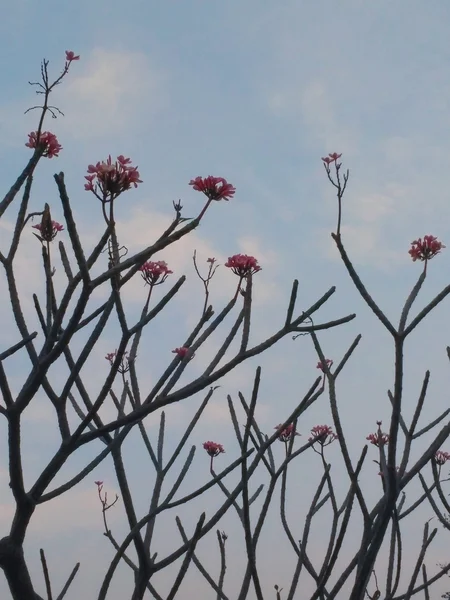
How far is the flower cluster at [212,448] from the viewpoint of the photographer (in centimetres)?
541

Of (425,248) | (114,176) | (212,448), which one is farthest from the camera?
(212,448)

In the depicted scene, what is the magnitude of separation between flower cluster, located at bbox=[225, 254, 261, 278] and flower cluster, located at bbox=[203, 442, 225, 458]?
2341 millimetres

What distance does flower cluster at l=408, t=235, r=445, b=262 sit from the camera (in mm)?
3789

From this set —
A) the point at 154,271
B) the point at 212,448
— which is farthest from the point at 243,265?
the point at 212,448

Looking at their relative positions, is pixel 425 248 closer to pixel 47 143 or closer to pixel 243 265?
pixel 243 265

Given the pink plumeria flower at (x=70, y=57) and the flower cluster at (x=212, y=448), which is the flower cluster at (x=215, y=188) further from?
the flower cluster at (x=212, y=448)

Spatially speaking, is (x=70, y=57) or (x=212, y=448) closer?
(x=70, y=57)

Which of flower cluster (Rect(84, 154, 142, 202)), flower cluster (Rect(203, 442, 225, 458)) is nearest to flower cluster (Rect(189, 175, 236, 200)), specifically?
flower cluster (Rect(84, 154, 142, 202))

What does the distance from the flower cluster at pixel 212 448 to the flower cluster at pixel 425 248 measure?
2393 millimetres

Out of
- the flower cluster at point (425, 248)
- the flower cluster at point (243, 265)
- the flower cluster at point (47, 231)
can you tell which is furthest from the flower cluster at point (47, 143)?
the flower cluster at point (425, 248)

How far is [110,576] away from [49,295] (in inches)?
51.5

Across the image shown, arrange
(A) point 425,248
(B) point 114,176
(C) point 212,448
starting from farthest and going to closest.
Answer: (C) point 212,448 → (A) point 425,248 → (B) point 114,176

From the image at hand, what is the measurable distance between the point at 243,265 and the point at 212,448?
2.42 meters

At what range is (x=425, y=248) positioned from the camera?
3.80 meters
